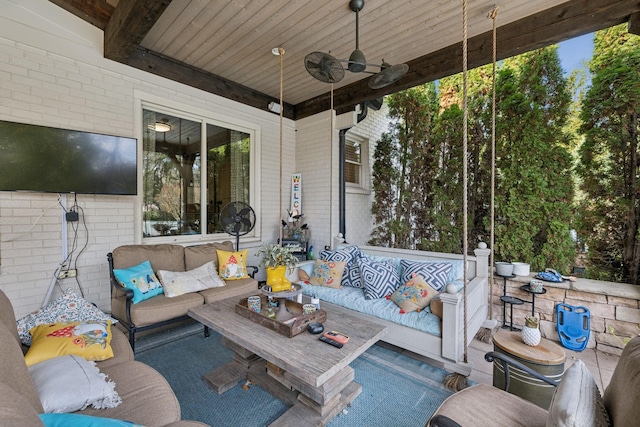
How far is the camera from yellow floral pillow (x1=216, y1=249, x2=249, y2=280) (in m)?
3.32

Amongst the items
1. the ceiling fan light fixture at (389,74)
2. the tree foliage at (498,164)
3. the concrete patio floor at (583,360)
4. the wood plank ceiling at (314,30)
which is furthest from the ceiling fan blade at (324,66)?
the concrete patio floor at (583,360)

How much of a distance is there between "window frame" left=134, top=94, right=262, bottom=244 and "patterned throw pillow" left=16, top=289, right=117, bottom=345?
1262 mm

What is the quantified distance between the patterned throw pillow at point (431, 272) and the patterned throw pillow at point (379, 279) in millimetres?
124

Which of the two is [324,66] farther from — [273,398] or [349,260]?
[273,398]

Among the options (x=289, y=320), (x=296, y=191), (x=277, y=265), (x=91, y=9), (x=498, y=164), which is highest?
(x=91, y=9)

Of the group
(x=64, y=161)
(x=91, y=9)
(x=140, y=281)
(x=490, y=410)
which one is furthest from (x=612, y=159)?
(x=91, y=9)

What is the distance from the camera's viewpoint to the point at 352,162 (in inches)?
203

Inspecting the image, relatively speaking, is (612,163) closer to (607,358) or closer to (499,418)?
(607,358)

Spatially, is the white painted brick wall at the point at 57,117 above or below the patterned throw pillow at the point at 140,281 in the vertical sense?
above

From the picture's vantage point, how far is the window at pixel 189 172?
138 inches

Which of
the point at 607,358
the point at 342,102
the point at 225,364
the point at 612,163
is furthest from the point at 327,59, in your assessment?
the point at 607,358

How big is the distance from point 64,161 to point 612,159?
17.5ft

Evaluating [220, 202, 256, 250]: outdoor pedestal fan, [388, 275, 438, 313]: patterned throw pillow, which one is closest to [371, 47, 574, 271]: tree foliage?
[388, 275, 438, 313]: patterned throw pillow

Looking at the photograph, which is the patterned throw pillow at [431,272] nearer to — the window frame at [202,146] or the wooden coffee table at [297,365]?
the wooden coffee table at [297,365]
